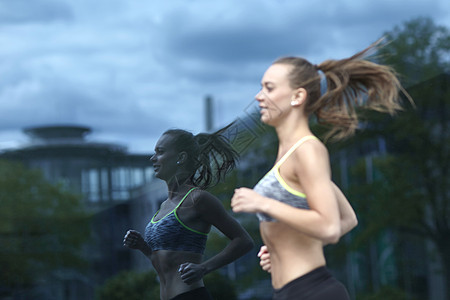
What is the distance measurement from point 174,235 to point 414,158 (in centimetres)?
922

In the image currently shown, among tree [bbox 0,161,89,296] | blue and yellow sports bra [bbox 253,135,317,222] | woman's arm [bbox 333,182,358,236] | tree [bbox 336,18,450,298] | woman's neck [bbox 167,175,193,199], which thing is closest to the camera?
blue and yellow sports bra [bbox 253,135,317,222]

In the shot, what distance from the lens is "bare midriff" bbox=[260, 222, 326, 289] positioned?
2.69m

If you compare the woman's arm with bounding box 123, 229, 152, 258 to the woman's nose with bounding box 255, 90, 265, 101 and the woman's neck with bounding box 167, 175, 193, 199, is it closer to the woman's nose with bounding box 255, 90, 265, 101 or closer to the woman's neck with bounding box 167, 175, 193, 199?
the woman's neck with bounding box 167, 175, 193, 199

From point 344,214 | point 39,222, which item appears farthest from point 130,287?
point 344,214

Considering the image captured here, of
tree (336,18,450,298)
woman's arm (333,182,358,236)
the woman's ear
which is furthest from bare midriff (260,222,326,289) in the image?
tree (336,18,450,298)

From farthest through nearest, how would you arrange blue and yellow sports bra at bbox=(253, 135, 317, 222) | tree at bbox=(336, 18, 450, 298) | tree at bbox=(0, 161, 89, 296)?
tree at bbox=(0, 161, 89, 296) < tree at bbox=(336, 18, 450, 298) < blue and yellow sports bra at bbox=(253, 135, 317, 222)

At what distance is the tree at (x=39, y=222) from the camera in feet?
40.9

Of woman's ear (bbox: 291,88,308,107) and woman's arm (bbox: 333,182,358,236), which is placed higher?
woman's ear (bbox: 291,88,308,107)

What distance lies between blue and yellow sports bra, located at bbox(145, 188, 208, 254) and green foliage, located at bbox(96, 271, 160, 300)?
8231 mm

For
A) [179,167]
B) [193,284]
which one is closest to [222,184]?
[179,167]

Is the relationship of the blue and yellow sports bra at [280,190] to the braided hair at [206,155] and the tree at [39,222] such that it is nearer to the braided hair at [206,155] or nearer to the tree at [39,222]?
the braided hair at [206,155]

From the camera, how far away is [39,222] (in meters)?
12.7

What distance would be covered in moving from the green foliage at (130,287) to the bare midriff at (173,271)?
821 cm

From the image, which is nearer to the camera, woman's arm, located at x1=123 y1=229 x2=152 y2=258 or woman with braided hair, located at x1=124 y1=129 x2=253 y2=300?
woman with braided hair, located at x1=124 y1=129 x2=253 y2=300
